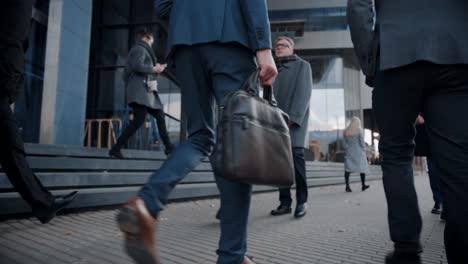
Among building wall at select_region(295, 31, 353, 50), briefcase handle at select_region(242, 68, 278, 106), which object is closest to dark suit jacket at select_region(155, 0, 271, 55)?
briefcase handle at select_region(242, 68, 278, 106)

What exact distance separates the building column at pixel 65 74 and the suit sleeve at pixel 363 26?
7491 mm

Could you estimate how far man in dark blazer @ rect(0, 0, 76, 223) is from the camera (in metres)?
2.54

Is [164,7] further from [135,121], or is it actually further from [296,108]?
[135,121]

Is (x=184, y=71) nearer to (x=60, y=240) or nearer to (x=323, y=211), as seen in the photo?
(x=60, y=240)

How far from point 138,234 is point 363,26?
1.58 m

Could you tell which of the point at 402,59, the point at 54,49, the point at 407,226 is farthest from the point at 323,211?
the point at 54,49

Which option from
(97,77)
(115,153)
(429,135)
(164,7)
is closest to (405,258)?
(429,135)

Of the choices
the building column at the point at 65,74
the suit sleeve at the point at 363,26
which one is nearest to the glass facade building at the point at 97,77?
the building column at the point at 65,74

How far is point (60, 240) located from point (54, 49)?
6.49 metres

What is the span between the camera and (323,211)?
5.15 metres

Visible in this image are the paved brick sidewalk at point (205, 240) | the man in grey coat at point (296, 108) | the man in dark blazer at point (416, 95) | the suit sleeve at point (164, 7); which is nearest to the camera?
the man in dark blazer at point (416, 95)

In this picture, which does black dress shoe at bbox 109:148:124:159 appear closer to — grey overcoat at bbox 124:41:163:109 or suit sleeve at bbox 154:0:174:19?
grey overcoat at bbox 124:41:163:109

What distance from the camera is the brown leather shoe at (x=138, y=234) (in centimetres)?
161

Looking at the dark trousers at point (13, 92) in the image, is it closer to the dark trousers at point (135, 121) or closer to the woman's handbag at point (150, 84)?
the dark trousers at point (135, 121)
